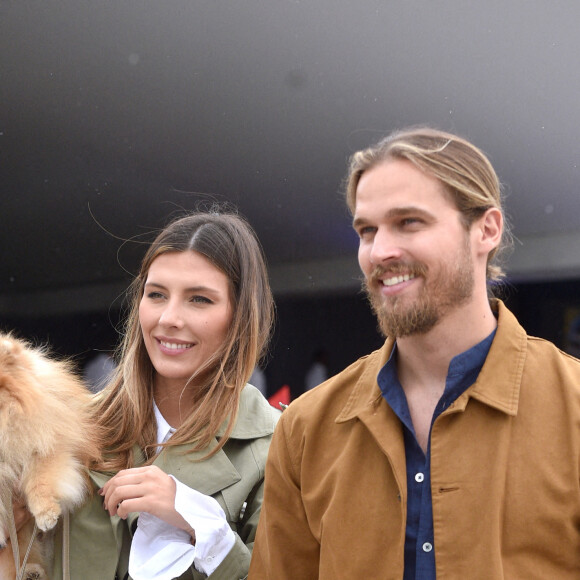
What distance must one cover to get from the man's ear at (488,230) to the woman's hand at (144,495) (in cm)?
98

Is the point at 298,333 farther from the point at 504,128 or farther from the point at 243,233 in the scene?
the point at 504,128

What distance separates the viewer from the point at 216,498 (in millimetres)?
1865

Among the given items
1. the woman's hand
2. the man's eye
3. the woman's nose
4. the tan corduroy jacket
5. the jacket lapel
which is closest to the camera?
the tan corduroy jacket

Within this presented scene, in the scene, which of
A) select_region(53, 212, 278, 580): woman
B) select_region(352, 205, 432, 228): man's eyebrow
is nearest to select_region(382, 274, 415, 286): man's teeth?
select_region(352, 205, 432, 228): man's eyebrow

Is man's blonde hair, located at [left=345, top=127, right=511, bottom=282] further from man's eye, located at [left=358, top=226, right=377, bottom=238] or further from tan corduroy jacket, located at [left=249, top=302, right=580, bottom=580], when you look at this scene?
tan corduroy jacket, located at [left=249, top=302, right=580, bottom=580]

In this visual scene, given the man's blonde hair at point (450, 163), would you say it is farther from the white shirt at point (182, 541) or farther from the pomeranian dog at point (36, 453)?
the pomeranian dog at point (36, 453)

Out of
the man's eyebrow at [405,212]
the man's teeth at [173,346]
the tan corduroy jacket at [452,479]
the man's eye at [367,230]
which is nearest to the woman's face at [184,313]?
the man's teeth at [173,346]

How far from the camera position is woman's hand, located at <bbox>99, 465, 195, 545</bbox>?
1682mm

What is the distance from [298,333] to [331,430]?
159 cm

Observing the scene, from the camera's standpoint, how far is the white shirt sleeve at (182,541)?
169 centimetres

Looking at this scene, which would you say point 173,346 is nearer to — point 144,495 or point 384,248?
point 144,495

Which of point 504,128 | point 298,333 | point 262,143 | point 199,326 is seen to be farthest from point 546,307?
point 199,326

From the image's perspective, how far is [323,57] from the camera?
2.93 meters

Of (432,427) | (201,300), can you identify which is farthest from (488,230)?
(201,300)
